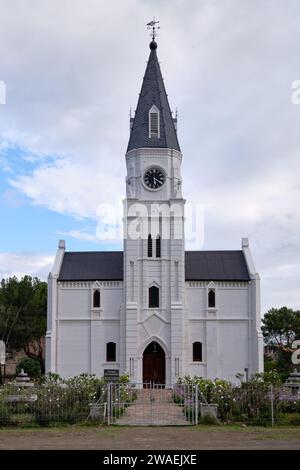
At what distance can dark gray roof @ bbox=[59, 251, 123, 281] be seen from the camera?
47.9m

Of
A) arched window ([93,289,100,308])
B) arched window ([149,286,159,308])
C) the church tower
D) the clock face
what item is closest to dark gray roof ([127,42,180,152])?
the church tower

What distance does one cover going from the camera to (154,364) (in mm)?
45781

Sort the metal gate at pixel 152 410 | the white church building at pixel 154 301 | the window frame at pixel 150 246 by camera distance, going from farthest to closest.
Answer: the window frame at pixel 150 246
the white church building at pixel 154 301
the metal gate at pixel 152 410

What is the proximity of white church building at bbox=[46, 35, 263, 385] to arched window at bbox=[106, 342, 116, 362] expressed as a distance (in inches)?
2.8

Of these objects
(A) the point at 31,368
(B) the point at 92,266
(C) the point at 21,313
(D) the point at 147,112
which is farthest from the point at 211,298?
(C) the point at 21,313

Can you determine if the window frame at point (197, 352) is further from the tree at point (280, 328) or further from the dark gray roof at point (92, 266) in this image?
the tree at point (280, 328)

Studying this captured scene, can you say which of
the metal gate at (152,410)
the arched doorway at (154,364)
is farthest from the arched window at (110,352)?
the metal gate at (152,410)

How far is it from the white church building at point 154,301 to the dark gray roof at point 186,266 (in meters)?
0.11

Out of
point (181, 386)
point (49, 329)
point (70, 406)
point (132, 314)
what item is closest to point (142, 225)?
point (132, 314)

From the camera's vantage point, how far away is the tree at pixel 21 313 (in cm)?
5744

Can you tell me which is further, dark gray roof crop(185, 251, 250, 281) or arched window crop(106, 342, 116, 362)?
dark gray roof crop(185, 251, 250, 281)

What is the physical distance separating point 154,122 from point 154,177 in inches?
159

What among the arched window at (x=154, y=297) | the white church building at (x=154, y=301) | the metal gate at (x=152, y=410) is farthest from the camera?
the arched window at (x=154, y=297)

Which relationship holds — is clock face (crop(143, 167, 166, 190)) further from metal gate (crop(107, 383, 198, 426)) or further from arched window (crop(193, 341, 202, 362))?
metal gate (crop(107, 383, 198, 426))
